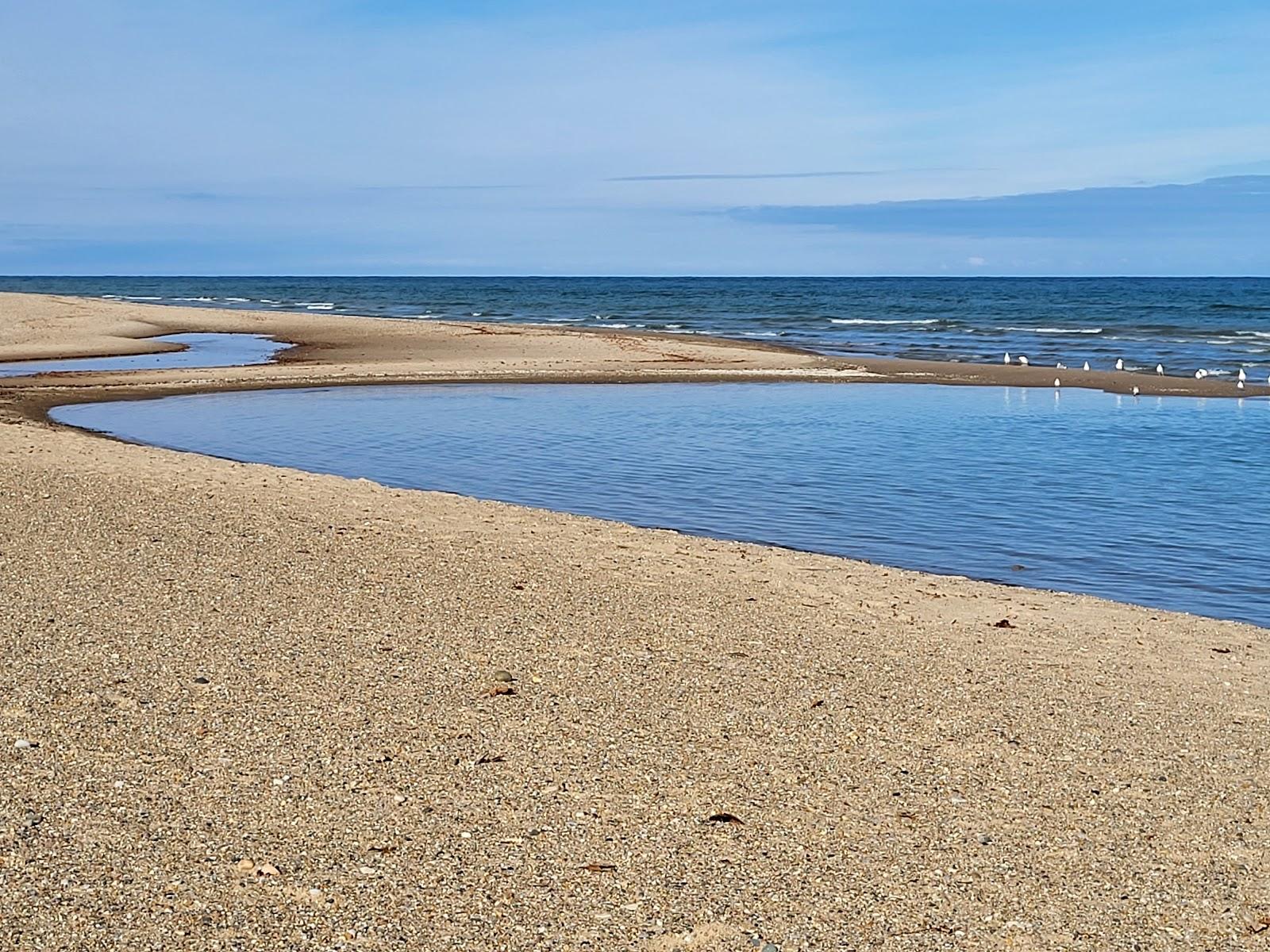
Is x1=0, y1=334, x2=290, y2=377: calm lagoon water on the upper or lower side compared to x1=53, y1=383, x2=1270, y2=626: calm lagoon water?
upper

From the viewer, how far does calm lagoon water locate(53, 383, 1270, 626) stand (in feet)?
38.9

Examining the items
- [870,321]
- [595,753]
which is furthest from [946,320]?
[595,753]

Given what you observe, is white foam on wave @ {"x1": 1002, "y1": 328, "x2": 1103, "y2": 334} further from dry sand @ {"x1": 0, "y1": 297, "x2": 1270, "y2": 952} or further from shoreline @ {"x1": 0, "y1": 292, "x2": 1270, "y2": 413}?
dry sand @ {"x1": 0, "y1": 297, "x2": 1270, "y2": 952}

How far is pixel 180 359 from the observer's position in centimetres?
3288

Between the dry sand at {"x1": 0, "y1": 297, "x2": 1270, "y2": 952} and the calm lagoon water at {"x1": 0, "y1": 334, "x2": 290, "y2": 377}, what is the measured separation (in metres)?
20.0

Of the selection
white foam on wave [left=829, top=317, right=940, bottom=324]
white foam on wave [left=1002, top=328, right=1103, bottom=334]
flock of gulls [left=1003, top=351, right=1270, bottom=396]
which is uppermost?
white foam on wave [left=829, top=317, right=940, bottom=324]

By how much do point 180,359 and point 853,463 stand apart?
68.7 feet

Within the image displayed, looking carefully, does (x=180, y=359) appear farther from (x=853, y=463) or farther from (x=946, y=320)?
(x=946, y=320)

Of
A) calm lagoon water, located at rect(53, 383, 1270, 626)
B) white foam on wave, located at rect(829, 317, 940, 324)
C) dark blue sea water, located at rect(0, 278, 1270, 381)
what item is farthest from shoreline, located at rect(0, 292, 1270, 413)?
white foam on wave, located at rect(829, 317, 940, 324)

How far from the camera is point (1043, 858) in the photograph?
495cm

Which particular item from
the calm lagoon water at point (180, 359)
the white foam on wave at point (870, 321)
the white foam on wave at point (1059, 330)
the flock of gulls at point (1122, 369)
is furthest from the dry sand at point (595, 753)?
the white foam on wave at point (870, 321)

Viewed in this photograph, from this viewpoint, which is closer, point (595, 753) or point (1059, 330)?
point (595, 753)

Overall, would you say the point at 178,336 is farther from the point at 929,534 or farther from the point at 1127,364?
the point at 929,534

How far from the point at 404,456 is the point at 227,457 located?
7.14ft
